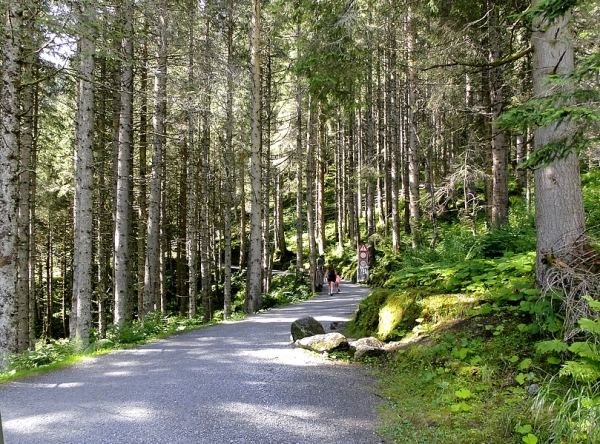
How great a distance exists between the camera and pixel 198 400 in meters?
4.78

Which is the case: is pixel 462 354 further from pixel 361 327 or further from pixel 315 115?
pixel 315 115

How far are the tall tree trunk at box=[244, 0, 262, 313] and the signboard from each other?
5.80 meters

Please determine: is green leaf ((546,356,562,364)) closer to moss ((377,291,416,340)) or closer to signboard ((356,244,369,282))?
moss ((377,291,416,340))

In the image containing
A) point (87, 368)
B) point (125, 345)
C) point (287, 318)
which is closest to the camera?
point (87, 368)

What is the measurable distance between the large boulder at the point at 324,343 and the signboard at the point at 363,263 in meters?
10.4

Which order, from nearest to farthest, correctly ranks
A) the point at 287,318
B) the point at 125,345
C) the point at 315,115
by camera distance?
the point at 125,345 < the point at 287,318 < the point at 315,115

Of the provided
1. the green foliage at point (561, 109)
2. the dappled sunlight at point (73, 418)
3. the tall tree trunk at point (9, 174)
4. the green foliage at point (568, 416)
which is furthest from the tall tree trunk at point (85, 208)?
the green foliage at point (568, 416)

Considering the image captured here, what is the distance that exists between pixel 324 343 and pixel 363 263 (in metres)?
11.7

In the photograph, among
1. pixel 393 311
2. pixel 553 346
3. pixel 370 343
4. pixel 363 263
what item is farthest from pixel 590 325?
pixel 363 263

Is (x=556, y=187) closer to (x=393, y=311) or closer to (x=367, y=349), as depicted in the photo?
(x=393, y=311)

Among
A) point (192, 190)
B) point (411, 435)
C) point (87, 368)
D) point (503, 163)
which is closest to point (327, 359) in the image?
point (411, 435)

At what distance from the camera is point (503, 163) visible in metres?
9.92

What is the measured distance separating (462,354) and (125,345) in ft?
21.4

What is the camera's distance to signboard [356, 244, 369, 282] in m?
17.4
